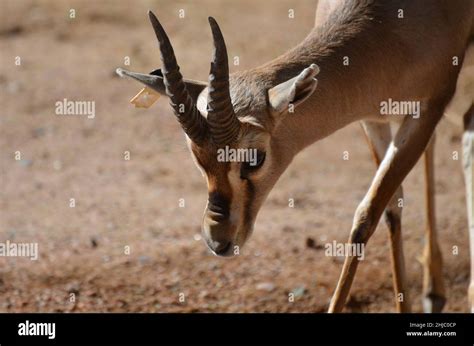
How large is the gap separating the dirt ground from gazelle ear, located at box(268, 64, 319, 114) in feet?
10.3

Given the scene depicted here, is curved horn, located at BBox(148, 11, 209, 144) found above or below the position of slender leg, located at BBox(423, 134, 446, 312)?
above

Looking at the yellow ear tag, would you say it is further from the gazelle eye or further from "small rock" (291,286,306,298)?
"small rock" (291,286,306,298)

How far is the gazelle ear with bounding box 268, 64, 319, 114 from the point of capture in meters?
7.54

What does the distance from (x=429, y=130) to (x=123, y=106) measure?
878 cm

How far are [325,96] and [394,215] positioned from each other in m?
1.96

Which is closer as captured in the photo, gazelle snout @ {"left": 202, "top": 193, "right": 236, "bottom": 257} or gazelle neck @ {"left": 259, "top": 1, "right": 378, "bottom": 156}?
gazelle snout @ {"left": 202, "top": 193, "right": 236, "bottom": 257}

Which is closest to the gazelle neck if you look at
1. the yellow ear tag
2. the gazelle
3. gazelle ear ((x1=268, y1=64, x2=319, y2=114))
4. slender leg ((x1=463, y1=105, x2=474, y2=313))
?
the gazelle

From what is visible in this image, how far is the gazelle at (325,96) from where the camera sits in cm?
760

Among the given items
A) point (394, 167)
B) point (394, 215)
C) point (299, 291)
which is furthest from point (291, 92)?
point (299, 291)

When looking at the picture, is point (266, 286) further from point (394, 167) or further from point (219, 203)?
point (219, 203)

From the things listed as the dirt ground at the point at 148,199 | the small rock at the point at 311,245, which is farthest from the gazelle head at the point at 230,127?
the small rock at the point at 311,245

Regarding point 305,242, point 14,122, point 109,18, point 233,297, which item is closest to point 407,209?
point 305,242

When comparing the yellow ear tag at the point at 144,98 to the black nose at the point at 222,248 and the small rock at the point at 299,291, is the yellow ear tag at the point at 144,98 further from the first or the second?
the small rock at the point at 299,291

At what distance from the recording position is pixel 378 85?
8.62m
